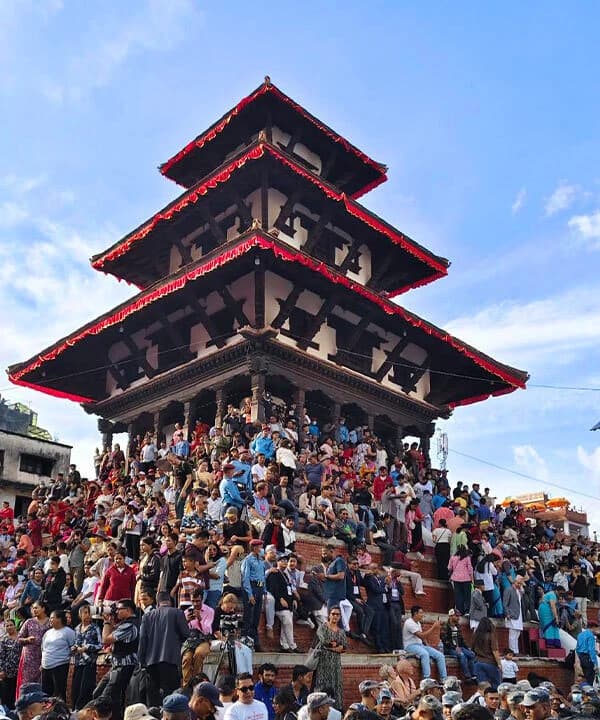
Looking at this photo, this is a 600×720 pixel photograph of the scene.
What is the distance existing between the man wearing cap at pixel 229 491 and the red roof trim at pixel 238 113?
14160 mm

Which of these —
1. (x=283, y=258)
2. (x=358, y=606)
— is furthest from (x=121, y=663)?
(x=283, y=258)

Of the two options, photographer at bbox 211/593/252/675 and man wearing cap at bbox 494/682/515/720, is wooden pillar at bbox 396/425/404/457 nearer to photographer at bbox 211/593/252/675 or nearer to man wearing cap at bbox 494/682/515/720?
photographer at bbox 211/593/252/675

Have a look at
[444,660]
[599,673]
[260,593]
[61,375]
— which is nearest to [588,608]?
[599,673]

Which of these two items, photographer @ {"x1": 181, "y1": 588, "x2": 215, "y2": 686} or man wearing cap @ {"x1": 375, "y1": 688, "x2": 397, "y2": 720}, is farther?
photographer @ {"x1": 181, "y1": 588, "x2": 215, "y2": 686}

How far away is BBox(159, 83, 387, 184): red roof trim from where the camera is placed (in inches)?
965

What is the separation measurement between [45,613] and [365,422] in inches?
554

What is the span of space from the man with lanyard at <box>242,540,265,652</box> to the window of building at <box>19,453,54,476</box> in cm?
3006

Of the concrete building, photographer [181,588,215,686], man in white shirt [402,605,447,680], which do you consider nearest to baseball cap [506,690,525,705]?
photographer [181,588,215,686]

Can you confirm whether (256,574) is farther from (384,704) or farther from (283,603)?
(384,704)

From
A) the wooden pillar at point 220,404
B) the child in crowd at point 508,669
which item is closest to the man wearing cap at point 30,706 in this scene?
the child in crowd at point 508,669

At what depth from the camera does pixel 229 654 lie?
9.35 m

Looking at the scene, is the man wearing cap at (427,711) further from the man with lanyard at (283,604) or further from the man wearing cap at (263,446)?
the man wearing cap at (263,446)

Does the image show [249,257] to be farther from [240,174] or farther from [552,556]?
[552,556]

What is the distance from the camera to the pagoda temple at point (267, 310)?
21.7 meters
